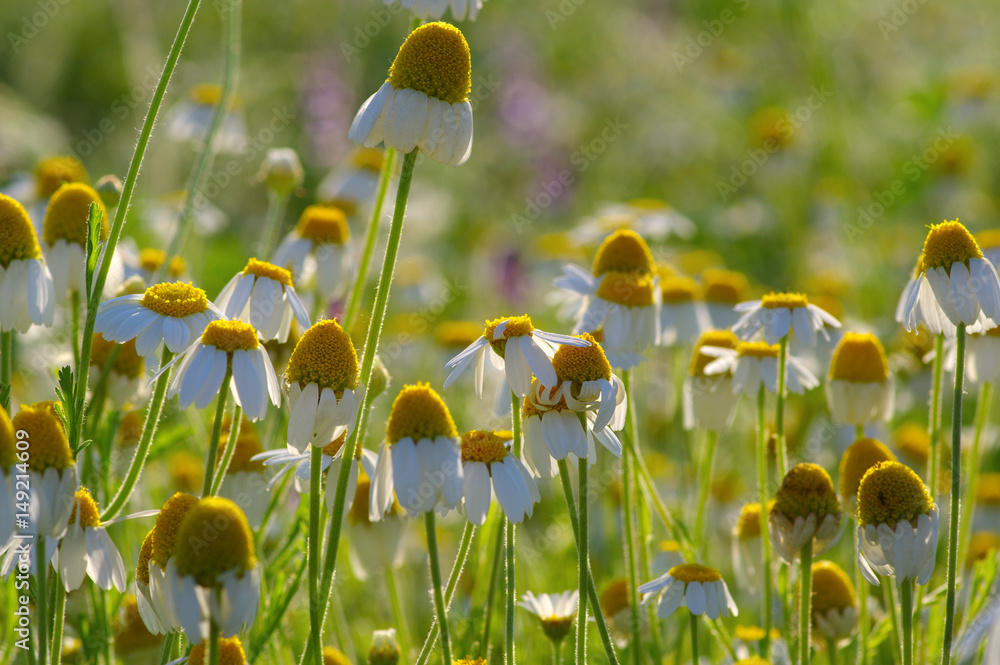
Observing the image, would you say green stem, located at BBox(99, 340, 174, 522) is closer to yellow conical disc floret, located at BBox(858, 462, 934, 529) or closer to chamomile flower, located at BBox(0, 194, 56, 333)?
chamomile flower, located at BBox(0, 194, 56, 333)

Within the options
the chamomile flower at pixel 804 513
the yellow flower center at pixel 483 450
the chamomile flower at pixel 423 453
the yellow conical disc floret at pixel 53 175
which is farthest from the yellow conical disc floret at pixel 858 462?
the yellow conical disc floret at pixel 53 175

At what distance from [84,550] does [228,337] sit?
379mm

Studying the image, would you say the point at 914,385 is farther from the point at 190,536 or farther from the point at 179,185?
the point at 179,185

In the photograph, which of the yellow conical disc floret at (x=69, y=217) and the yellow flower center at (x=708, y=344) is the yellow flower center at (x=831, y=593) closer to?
the yellow flower center at (x=708, y=344)

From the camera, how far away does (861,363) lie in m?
2.03

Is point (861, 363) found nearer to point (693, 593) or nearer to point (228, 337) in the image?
point (693, 593)

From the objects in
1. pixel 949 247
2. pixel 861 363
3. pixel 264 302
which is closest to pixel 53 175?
pixel 264 302

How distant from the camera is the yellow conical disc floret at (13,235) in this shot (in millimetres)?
1599

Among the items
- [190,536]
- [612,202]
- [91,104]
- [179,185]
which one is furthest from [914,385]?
[91,104]

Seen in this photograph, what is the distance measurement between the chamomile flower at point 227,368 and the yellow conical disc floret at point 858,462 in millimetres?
1068

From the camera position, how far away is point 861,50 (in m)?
8.17

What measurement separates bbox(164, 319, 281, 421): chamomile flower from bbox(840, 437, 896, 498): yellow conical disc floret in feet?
3.50

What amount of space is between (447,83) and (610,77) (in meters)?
7.21

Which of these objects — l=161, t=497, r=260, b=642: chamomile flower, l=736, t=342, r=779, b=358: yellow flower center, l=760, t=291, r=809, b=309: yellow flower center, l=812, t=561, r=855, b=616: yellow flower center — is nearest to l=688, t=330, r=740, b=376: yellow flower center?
l=736, t=342, r=779, b=358: yellow flower center
